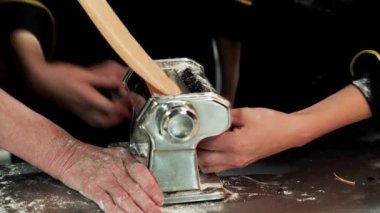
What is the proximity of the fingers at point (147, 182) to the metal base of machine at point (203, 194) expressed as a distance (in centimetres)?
2

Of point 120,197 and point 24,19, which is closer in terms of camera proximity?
point 120,197

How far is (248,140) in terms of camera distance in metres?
0.92

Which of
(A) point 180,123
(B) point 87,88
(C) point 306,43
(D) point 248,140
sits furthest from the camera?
(C) point 306,43

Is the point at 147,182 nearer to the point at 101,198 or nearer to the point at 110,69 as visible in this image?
the point at 101,198

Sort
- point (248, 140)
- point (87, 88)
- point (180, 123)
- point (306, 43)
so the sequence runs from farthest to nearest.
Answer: point (306, 43)
point (87, 88)
point (248, 140)
point (180, 123)

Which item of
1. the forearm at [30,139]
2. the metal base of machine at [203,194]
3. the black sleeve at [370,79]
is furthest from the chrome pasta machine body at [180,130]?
the black sleeve at [370,79]

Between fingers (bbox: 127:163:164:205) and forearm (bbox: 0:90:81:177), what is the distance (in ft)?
0.34

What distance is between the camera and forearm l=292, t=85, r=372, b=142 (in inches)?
37.9

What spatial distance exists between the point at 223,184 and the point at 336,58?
385mm

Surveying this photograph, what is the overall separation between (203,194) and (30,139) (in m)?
0.26

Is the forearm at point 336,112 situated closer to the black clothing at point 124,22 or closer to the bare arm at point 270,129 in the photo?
the bare arm at point 270,129

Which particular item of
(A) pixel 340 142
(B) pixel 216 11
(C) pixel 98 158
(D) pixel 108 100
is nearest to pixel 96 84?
(D) pixel 108 100

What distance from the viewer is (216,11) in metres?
1.24

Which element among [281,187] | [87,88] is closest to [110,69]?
[87,88]
